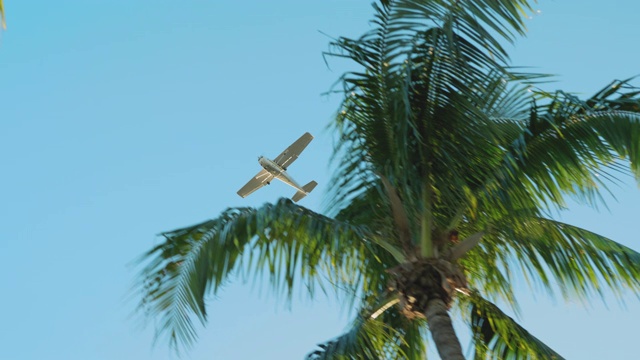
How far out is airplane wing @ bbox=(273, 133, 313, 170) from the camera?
29344mm

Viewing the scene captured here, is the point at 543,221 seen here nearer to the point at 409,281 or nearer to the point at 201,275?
the point at 409,281

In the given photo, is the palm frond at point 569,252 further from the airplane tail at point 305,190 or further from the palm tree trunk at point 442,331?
the airplane tail at point 305,190

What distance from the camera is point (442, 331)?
7.36 metres

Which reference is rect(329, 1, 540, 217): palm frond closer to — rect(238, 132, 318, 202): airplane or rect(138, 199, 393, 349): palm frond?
rect(138, 199, 393, 349): palm frond

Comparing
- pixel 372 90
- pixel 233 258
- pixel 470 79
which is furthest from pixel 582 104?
pixel 233 258

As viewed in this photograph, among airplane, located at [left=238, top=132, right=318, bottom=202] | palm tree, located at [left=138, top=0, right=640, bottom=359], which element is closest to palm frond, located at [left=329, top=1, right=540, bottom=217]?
palm tree, located at [left=138, top=0, right=640, bottom=359]

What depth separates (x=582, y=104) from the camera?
25.9 feet

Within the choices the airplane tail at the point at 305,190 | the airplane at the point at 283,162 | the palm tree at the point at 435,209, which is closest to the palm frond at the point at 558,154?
the palm tree at the point at 435,209

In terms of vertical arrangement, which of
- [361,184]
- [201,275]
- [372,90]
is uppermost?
[372,90]

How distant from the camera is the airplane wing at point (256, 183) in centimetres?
3102

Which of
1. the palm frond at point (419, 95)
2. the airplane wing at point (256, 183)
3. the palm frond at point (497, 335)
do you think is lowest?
the palm frond at point (497, 335)

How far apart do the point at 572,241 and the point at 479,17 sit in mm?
2139

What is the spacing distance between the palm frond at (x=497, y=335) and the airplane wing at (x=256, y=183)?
22088mm

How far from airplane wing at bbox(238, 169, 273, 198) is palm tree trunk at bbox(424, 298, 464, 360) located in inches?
915
